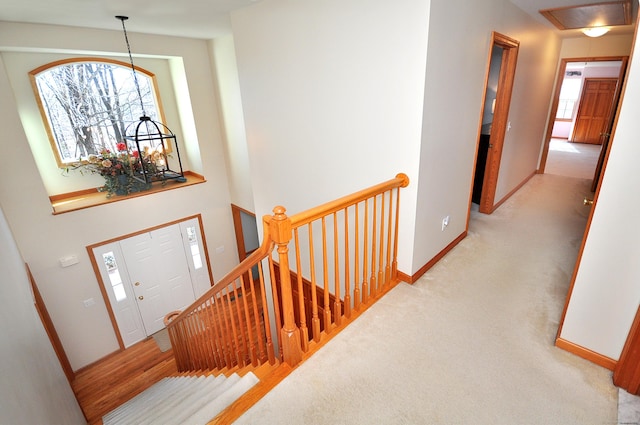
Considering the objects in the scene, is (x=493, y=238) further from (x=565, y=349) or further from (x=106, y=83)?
(x=106, y=83)

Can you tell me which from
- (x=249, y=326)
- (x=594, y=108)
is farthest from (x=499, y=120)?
(x=594, y=108)

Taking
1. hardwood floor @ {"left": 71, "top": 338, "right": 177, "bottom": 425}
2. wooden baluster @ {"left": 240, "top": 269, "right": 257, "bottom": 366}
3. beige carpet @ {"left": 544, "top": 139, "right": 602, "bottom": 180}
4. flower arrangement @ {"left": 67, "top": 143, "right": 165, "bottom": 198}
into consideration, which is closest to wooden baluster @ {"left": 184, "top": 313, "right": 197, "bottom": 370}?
wooden baluster @ {"left": 240, "top": 269, "right": 257, "bottom": 366}

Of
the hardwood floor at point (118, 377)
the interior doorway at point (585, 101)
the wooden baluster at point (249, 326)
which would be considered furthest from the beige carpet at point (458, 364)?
the interior doorway at point (585, 101)

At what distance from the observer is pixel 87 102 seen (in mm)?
4641

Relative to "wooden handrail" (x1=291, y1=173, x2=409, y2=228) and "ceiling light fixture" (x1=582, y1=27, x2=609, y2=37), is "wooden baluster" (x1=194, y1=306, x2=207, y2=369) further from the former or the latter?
"ceiling light fixture" (x1=582, y1=27, x2=609, y2=37)

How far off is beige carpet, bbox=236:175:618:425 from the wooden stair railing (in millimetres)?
168

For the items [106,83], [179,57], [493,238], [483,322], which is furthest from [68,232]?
[493,238]

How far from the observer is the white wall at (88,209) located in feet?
12.5

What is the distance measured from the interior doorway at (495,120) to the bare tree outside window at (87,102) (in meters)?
4.93

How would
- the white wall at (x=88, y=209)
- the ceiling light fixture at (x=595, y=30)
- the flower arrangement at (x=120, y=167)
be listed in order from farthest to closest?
the flower arrangement at (x=120, y=167) < the ceiling light fixture at (x=595, y=30) < the white wall at (x=88, y=209)

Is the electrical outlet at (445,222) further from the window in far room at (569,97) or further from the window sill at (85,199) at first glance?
the window in far room at (569,97)

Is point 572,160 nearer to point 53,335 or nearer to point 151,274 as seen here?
point 151,274

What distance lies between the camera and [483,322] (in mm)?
2145

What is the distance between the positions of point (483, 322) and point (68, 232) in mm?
5210
